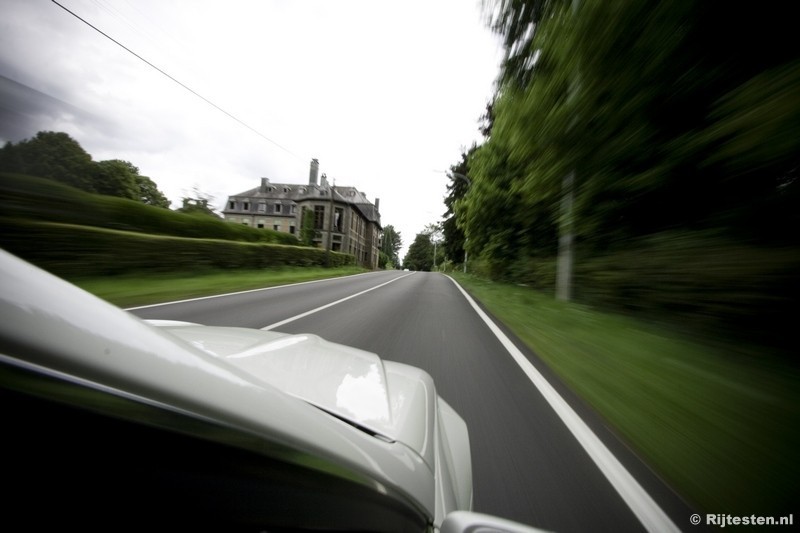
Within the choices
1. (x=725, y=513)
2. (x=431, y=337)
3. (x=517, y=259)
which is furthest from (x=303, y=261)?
(x=725, y=513)

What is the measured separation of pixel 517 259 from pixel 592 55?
11046 mm

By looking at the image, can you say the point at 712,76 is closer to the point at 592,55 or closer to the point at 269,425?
the point at 592,55

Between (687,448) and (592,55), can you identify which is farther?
(592,55)

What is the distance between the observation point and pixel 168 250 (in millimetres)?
12180

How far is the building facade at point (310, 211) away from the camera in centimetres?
4972

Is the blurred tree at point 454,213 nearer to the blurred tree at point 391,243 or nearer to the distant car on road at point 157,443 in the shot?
the distant car on road at point 157,443

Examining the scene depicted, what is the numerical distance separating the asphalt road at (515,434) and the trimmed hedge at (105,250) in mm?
3665

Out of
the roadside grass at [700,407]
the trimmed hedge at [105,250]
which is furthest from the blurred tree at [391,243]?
the roadside grass at [700,407]

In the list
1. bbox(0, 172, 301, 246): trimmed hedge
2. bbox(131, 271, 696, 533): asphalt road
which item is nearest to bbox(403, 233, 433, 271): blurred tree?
bbox(0, 172, 301, 246): trimmed hedge

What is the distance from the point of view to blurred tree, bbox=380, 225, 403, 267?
327 feet

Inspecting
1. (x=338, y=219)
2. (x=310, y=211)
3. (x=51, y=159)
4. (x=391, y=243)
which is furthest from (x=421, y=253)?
(x=51, y=159)

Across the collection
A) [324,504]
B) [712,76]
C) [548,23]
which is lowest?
[324,504]

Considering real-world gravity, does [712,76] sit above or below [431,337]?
above

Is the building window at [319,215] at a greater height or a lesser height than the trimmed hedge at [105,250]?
greater
